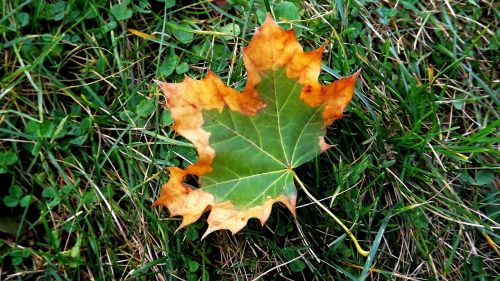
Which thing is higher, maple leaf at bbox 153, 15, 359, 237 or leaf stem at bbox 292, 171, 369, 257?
maple leaf at bbox 153, 15, 359, 237

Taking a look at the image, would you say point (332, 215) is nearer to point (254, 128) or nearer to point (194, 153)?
point (254, 128)

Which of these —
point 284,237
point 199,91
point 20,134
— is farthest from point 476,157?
A: point 20,134

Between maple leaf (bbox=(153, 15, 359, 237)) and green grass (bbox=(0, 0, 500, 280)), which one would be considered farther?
green grass (bbox=(0, 0, 500, 280))

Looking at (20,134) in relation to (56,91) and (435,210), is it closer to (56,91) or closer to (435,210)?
(56,91)

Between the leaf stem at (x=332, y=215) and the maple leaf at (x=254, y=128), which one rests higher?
the maple leaf at (x=254, y=128)

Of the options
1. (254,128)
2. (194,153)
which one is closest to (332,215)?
(254,128)
